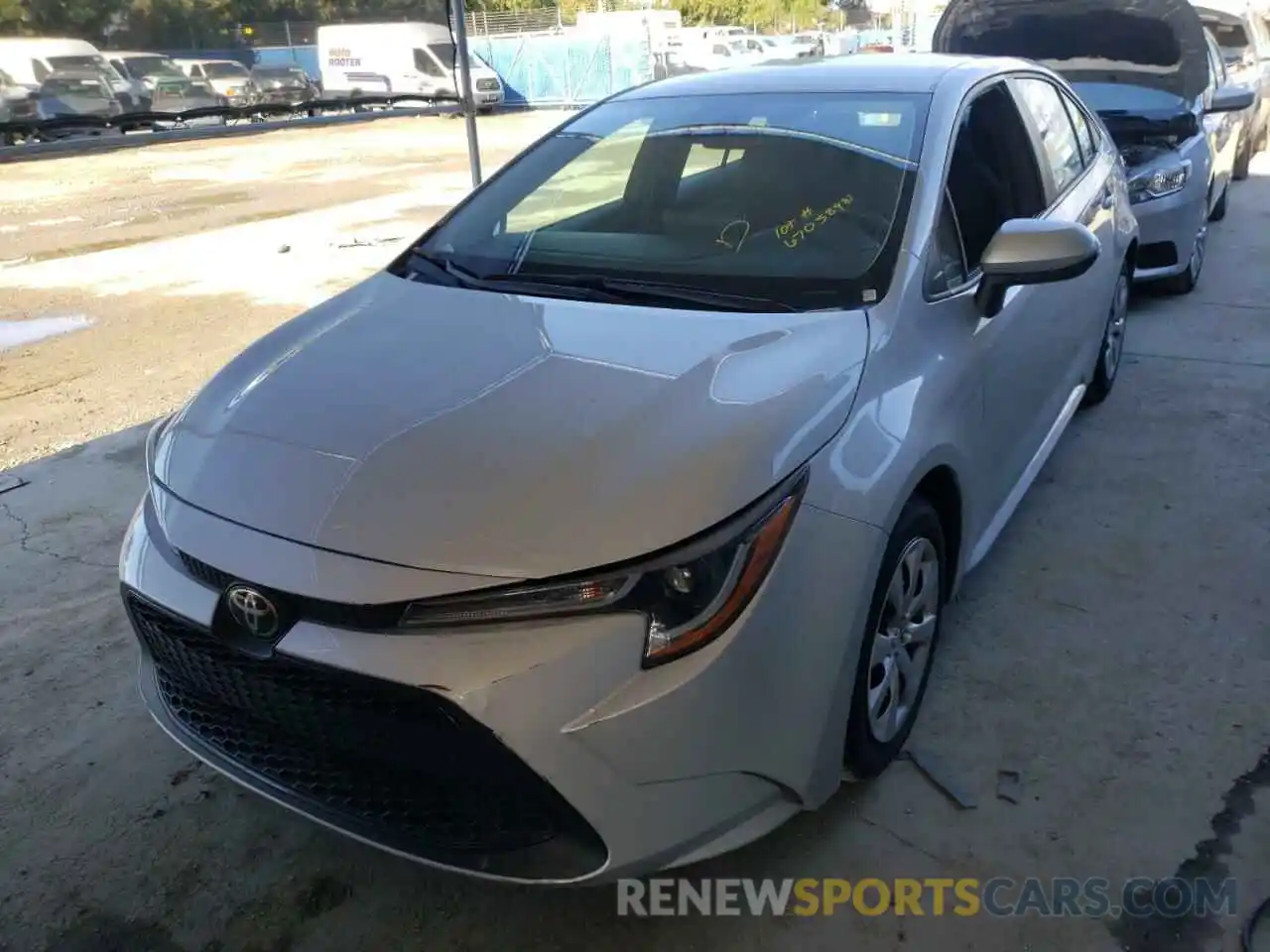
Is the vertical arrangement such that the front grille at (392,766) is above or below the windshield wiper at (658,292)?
below

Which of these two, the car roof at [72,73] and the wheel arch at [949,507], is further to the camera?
the car roof at [72,73]

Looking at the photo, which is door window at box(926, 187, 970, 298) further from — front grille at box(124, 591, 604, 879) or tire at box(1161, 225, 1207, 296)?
tire at box(1161, 225, 1207, 296)

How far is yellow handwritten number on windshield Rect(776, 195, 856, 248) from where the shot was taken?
9.21 feet

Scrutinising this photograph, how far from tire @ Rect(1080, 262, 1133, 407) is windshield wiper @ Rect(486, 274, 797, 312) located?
8.21 ft

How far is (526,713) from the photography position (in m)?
1.79

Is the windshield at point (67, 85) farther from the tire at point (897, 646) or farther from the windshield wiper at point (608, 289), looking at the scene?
the tire at point (897, 646)

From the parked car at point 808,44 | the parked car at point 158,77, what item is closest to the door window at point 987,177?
the parked car at point 158,77

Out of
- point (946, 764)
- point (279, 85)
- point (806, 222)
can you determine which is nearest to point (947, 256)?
point (806, 222)

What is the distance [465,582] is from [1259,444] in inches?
151

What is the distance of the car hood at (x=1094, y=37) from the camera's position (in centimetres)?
701

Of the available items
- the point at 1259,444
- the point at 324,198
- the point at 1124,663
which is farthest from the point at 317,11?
the point at 1124,663

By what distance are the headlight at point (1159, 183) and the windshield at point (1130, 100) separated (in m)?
0.68

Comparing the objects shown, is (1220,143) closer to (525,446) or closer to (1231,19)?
(1231,19)

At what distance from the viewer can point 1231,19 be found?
1045cm
